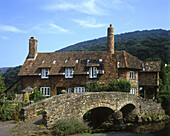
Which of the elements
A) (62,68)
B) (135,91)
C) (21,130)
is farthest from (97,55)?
(21,130)

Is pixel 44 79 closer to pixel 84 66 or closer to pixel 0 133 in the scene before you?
pixel 84 66

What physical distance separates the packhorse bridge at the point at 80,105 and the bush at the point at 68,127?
1.36 ft

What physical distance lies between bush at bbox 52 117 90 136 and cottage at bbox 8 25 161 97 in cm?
1428

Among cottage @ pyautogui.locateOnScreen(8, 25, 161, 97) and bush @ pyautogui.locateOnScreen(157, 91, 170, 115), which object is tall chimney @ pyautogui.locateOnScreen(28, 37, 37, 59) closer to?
cottage @ pyautogui.locateOnScreen(8, 25, 161, 97)

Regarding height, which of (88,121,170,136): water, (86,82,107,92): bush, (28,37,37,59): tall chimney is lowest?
(88,121,170,136): water

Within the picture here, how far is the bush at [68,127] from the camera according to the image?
→ 12952 mm

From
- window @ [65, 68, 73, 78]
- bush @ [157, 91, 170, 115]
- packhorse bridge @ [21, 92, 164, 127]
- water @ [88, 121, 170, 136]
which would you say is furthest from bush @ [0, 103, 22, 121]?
bush @ [157, 91, 170, 115]

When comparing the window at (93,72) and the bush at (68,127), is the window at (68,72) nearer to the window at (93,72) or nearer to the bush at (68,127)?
the window at (93,72)

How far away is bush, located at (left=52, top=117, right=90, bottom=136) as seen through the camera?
1295 centimetres

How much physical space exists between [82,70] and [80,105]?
1359 centimetres

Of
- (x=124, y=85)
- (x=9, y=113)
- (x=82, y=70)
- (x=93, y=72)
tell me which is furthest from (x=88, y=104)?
(x=82, y=70)

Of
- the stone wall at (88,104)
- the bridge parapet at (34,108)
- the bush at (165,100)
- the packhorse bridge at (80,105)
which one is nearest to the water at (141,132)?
the packhorse bridge at (80,105)

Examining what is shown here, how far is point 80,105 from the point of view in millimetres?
15359

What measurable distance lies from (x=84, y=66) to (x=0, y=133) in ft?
59.7
